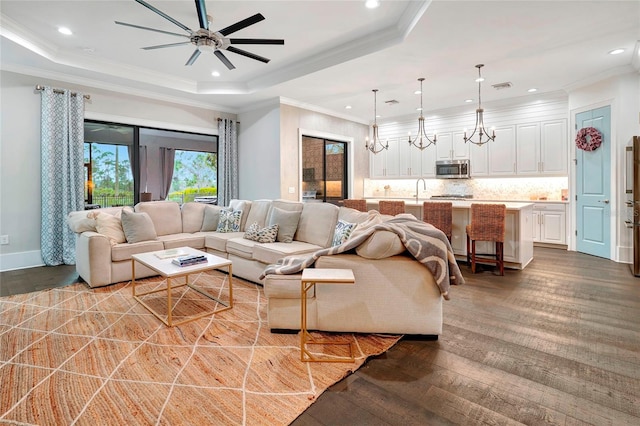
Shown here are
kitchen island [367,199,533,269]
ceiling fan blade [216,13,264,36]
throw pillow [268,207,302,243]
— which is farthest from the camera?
kitchen island [367,199,533,269]

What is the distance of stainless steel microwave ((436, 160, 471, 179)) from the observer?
23.7 ft

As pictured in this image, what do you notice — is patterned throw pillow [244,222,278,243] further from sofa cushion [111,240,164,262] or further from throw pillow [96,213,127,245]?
throw pillow [96,213,127,245]

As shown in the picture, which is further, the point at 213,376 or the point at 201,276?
the point at 201,276

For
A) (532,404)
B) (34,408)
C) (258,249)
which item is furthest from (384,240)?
(34,408)

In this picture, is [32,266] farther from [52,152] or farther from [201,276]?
[201,276]

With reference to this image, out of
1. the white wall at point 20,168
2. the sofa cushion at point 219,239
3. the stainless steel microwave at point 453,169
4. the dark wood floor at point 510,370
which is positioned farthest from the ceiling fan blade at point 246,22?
the stainless steel microwave at point 453,169

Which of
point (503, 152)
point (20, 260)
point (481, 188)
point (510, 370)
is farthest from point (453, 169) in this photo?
point (20, 260)

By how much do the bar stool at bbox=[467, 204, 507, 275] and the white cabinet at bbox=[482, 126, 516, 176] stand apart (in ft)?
9.69

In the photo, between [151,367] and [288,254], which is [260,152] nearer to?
[288,254]

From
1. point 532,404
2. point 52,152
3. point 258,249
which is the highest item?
point 52,152

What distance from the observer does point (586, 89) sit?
5527 millimetres

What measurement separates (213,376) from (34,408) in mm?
932

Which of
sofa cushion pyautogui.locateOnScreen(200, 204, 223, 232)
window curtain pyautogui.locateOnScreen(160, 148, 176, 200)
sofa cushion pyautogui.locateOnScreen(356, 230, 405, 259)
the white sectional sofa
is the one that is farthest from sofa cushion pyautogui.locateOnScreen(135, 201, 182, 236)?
sofa cushion pyautogui.locateOnScreen(356, 230, 405, 259)

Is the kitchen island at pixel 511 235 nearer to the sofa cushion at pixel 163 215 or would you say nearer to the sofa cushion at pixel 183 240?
the sofa cushion at pixel 183 240
